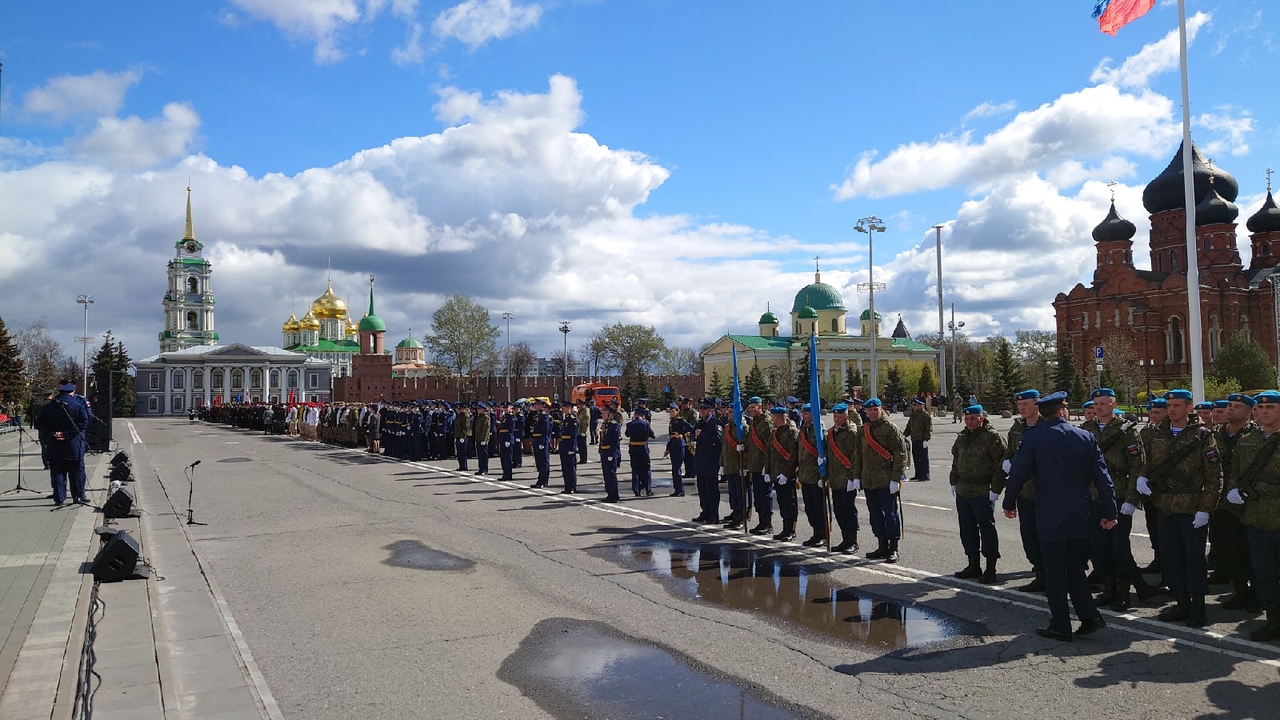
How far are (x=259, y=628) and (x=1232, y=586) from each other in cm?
918

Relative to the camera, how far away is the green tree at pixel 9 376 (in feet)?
148

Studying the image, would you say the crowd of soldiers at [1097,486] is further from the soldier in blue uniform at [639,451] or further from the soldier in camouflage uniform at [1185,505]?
the soldier in blue uniform at [639,451]

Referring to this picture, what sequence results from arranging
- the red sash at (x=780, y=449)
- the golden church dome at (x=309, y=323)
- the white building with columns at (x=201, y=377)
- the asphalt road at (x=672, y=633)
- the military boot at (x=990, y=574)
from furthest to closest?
the golden church dome at (x=309, y=323)
the white building with columns at (x=201, y=377)
the red sash at (x=780, y=449)
the military boot at (x=990, y=574)
the asphalt road at (x=672, y=633)

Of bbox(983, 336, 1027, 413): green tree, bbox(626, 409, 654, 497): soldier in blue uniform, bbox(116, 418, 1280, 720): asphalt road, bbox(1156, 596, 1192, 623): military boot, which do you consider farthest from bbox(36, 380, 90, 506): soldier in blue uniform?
bbox(983, 336, 1027, 413): green tree

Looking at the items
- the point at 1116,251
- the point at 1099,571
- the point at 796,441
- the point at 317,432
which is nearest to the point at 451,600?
the point at 796,441

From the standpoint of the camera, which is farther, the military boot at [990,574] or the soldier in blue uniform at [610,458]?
the soldier in blue uniform at [610,458]

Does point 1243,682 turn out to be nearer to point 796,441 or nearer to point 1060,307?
point 796,441

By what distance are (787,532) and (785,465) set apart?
89cm

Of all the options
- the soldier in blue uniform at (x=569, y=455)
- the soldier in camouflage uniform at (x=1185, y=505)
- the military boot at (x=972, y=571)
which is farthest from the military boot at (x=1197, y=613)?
the soldier in blue uniform at (x=569, y=455)

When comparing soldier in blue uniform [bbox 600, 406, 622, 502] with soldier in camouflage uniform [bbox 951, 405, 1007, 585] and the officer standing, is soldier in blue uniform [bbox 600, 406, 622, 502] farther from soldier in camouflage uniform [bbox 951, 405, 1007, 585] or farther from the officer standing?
soldier in camouflage uniform [bbox 951, 405, 1007, 585]

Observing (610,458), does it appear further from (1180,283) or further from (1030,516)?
(1180,283)

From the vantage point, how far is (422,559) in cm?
1025

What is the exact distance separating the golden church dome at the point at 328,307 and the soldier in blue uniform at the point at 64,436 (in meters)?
133

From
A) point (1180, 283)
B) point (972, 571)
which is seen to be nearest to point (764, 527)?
point (972, 571)
